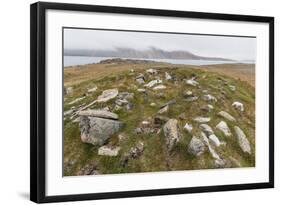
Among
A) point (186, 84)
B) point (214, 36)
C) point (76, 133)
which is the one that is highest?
point (214, 36)

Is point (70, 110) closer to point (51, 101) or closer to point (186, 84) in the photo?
point (51, 101)

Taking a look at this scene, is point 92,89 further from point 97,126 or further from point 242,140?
point 242,140

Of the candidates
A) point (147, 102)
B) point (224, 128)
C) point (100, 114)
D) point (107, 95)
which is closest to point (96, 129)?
point (100, 114)

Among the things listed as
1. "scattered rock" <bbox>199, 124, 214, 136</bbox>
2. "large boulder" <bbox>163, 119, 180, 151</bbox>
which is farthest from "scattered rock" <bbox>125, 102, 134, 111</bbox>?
"scattered rock" <bbox>199, 124, 214, 136</bbox>

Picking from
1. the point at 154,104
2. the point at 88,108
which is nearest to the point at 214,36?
the point at 154,104

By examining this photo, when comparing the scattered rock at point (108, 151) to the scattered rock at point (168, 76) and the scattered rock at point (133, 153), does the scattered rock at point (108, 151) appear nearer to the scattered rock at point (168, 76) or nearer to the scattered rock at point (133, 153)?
the scattered rock at point (133, 153)

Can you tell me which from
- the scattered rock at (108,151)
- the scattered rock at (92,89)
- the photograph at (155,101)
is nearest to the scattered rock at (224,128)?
the photograph at (155,101)

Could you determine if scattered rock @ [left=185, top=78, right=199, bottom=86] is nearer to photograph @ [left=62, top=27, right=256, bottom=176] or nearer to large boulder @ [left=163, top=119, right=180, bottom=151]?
photograph @ [left=62, top=27, right=256, bottom=176]
